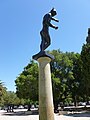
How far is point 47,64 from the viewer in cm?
1179

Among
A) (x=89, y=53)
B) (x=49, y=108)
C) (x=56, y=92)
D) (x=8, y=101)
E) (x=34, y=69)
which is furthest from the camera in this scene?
(x=8, y=101)

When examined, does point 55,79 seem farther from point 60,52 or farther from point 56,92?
point 60,52

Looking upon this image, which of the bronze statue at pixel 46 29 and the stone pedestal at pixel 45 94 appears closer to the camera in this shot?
the stone pedestal at pixel 45 94

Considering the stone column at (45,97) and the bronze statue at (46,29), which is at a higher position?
the bronze statue at (46,29)

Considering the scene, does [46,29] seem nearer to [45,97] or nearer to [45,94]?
[45,94]

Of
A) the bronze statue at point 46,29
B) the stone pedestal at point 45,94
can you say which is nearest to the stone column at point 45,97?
the stone pedestal at point 45,94

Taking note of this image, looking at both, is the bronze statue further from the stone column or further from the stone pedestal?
the stone column

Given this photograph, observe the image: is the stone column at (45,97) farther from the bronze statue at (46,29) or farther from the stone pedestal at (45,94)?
the bronze statue at (46,29)

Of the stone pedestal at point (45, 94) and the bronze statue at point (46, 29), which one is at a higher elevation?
the bronze statue at point (46, 29)

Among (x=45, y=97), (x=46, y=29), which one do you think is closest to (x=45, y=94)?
(x=45, y=97)

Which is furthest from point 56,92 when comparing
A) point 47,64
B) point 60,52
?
point 47,64

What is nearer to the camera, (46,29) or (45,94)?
(45,94)

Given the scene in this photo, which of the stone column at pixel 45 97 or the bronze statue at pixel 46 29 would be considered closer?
the stone column at pixel 45 97

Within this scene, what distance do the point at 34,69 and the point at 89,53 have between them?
13.6 m
